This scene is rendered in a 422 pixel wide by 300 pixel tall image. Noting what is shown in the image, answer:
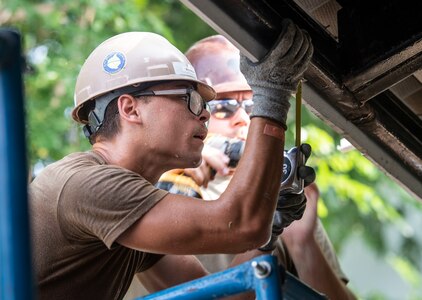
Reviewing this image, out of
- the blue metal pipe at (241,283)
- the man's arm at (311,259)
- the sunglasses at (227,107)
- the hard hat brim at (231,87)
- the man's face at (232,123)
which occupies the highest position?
the hard hat brim at (231,87)

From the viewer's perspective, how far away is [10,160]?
76.7 inches

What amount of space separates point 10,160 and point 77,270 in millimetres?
1419

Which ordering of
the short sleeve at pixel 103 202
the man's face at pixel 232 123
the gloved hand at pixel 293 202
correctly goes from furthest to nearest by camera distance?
the man's face at pixel 232 123 < the gloved hand at pixel 293 202 < the short sleeve at pixel 103 202

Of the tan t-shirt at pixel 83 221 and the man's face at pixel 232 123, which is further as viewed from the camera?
the man's face at pixel 232 123

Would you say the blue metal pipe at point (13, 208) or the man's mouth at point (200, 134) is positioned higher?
the man's mouth at point (200, 134)

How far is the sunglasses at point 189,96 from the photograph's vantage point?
360 centimetres

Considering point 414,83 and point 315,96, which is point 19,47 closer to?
point 315,96

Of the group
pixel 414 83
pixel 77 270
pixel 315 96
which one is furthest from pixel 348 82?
pixel 77 270

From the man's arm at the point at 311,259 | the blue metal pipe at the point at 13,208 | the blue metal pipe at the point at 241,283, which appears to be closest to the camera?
the blue metal pipe at the point at 13,208

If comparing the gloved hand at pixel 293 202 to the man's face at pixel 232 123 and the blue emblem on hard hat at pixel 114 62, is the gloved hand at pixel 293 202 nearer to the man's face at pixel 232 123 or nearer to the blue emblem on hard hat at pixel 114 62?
the blue emblem on hard hat at pixel 114 62

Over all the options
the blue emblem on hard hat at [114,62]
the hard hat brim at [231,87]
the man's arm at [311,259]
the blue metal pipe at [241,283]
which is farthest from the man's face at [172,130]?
the hard hat brim at [231,87]

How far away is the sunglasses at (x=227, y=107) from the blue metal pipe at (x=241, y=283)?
7.92 ft

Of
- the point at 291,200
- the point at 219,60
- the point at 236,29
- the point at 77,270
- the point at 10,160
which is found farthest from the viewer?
the point at 219,60

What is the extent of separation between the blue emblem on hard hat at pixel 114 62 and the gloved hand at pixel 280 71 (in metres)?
0.56
